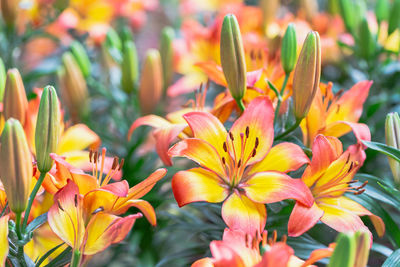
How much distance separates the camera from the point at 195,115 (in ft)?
1.70

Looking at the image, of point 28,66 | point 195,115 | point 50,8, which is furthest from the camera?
point 28,66

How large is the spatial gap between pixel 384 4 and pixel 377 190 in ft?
1.30

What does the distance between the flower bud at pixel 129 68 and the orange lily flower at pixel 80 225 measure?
37 cm

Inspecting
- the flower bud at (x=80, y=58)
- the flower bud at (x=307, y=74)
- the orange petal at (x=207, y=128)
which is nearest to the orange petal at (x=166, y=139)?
the orange petal at (x=207, y=128)

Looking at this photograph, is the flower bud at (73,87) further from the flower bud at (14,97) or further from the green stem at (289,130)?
the green stem at (289,130)

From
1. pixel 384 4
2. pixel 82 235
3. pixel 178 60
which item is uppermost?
pixel 384 4

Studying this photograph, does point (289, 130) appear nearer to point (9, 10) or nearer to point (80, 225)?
point (80, 225)

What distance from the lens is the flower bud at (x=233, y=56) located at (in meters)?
0.52

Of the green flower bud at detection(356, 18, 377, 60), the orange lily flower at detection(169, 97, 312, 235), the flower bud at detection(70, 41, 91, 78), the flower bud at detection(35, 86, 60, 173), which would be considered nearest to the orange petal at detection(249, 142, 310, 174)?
the orange lily flower at detection(169, 97, 312, 235)

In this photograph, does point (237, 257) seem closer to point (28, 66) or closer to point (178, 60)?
point (178, 60)

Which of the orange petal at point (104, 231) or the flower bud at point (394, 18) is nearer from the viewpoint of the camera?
the orange petal at point (104, 231)

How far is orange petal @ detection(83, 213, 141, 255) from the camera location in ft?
1.44

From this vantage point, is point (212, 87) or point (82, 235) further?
point (212, 87)

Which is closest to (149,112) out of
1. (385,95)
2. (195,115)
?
(195,115)
